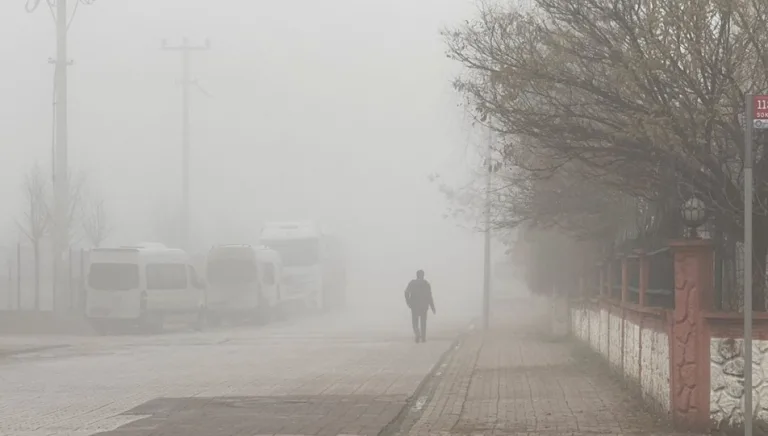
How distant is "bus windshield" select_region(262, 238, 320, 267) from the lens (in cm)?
5081

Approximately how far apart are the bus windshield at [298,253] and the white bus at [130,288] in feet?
45.4

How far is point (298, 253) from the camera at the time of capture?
167 feet

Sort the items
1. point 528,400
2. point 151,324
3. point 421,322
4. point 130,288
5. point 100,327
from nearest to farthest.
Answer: point 528,400 < point 421,322 < point 130,288 < point 100,327 < point 151,324

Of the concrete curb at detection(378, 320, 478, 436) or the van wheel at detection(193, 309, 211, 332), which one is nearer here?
the concrete curb at detection(378, 320, 478, 436)

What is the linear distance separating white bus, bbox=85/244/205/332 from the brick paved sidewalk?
14.6 metres

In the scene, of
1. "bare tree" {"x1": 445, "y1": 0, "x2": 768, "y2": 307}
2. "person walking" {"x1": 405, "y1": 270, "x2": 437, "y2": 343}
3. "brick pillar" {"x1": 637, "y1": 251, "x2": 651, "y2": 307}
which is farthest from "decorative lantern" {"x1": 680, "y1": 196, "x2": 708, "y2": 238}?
"person walking" {"x1": 405, "y1": 270, "x2": 437, "y2": 343}

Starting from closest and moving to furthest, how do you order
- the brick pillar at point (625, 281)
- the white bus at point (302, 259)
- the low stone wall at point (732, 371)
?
the low stone wall at point (732, 371), the brick pillar at point (625, 281), the white bus at point (302, 259)

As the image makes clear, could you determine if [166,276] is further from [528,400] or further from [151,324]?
[528,400]

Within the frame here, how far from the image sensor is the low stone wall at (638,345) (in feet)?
40.8

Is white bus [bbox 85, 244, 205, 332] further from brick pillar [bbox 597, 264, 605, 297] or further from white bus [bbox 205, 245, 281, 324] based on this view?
brick pillar [bbox 597, 264, 605, 297]

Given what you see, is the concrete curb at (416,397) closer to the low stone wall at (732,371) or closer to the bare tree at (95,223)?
the low stone wall at (732,371)

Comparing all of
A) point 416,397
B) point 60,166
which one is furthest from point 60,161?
point 416,397

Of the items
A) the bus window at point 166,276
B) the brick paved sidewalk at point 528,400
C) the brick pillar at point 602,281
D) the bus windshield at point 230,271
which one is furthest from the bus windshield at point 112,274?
the brick pillar at point 602,281

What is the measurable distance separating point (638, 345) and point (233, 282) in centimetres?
2868
